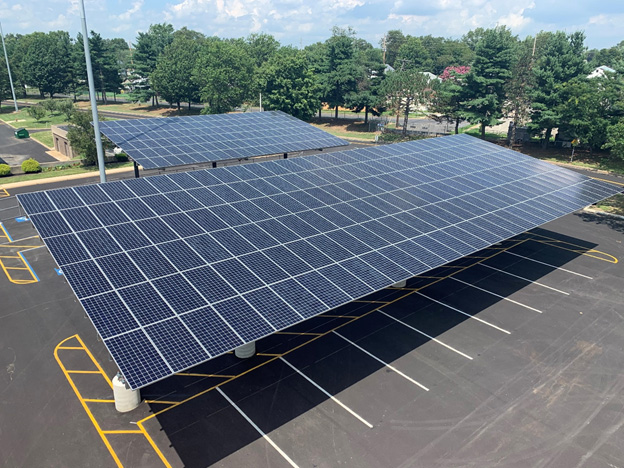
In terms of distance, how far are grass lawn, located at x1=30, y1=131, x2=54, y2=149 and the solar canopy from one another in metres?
35.1

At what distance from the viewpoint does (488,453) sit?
662 inches

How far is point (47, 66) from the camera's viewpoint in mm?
119750

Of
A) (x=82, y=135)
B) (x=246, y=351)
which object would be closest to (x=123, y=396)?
(x=246, y=351)

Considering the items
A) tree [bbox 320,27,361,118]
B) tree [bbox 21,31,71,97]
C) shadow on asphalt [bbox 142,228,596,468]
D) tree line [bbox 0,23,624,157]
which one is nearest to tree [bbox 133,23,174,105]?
tree line [bbox 0,23,624,157]

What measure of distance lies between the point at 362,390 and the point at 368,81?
8308 cm

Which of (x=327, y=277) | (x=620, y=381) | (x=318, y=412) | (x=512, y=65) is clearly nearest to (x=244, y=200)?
(x=327, y=277)

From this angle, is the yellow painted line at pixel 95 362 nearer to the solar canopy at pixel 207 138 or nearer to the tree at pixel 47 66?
the solar canopy at pixel 207 138

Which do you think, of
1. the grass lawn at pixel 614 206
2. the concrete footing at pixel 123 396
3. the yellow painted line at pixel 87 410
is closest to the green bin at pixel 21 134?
the yellow painted line at pixel 87 410

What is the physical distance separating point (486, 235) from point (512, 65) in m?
61.4

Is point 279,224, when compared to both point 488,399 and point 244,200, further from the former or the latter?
point 488,399

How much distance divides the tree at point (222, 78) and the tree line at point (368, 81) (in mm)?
224

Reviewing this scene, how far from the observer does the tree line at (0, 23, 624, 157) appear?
61281 millimetres

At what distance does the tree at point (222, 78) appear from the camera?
299ft

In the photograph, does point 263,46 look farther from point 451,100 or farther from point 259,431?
point 259,431
